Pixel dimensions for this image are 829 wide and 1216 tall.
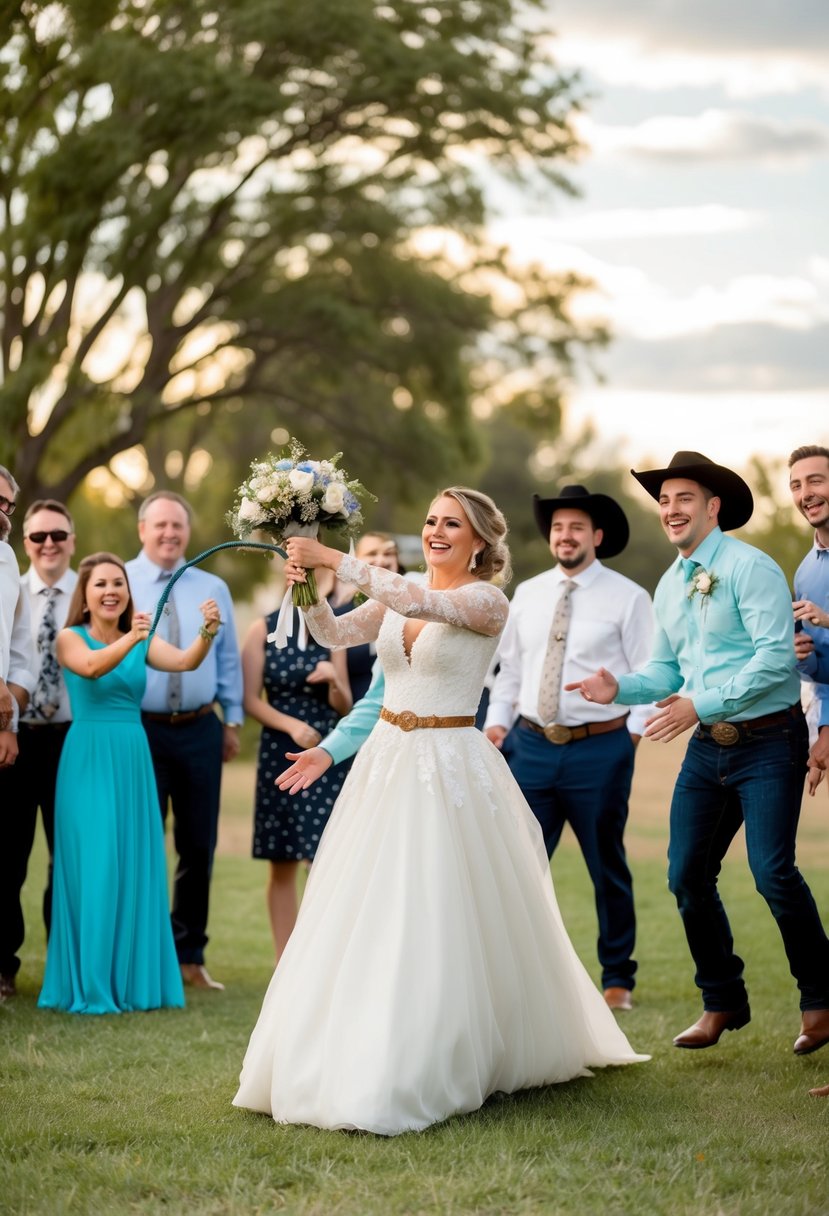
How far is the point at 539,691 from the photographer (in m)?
7.97

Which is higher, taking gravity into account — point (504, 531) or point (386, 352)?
point (386, 352)

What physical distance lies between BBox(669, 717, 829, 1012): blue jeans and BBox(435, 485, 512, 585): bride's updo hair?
120 cm

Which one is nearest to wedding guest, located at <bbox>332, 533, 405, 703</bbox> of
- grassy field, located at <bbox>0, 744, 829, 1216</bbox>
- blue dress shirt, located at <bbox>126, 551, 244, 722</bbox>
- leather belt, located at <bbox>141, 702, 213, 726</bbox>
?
blue dress shirt, located at <bbox>126, 551, 244, 722</bbox>

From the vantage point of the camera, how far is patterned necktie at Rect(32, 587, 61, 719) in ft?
26.5

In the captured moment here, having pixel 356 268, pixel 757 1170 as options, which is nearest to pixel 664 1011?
pixel 757 1170

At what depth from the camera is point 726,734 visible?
6.11 meters

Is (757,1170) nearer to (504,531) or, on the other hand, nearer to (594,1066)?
(594,1066)

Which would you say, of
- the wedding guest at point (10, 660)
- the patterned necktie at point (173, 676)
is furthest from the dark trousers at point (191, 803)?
the wedding guest at point (10, 660)

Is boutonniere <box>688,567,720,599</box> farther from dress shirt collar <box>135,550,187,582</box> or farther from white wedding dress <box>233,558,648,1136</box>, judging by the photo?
dress shirt collar <box>135,550,187,582</box>

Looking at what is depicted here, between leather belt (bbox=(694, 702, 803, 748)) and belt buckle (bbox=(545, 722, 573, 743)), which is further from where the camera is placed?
belt buckle (bbox=(545, 722, 573, 743))

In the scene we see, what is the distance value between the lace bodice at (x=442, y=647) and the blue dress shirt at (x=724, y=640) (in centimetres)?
96

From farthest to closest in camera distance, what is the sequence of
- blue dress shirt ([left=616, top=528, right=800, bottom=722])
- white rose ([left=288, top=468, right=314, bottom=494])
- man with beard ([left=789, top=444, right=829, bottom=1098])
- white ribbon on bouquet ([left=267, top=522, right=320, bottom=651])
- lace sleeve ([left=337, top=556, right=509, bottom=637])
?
man with beard ([left=789, top=444, right=829, bottom=1098]) < blue dress shirt ([left=616, top=528, right=800, bottom=722]) < white ribbon on bouquet ([left=267, top=522, right=320, bottom=651]) < white rose ([left=288, top=468, right=314, bottom=494]) < lace sleeve ([left=337, top=556, right=509, bottom=637])

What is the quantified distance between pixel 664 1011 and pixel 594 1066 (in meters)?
1.80

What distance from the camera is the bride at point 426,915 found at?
514 cm
